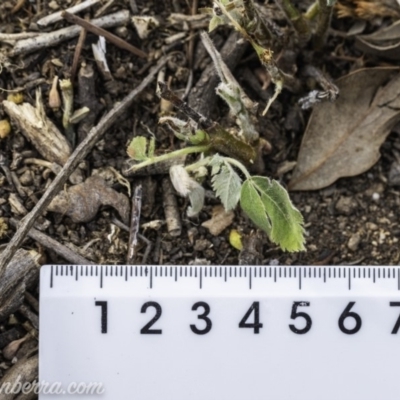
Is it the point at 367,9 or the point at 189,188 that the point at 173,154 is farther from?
the point at 367,9

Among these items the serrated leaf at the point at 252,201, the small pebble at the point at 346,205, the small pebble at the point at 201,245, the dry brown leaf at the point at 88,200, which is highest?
the serrated leaf at the point at 252,201

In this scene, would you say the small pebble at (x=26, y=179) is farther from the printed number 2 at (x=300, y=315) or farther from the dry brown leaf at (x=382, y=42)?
the dry brown leaf at (x=382, y=42)

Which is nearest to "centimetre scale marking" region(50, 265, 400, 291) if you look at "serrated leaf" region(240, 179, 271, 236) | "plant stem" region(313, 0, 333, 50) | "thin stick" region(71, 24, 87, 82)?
"serrated leaf" region(240, 179, 271, 236)

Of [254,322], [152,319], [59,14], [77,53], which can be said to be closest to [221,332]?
[254,322]

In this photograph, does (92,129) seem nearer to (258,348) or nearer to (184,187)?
(184,187)

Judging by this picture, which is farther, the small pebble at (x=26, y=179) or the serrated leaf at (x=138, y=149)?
the small pebble at (x=26, y=179)

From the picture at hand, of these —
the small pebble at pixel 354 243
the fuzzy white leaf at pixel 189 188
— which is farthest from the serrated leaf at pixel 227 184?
the small pebble at pixel 354 243
